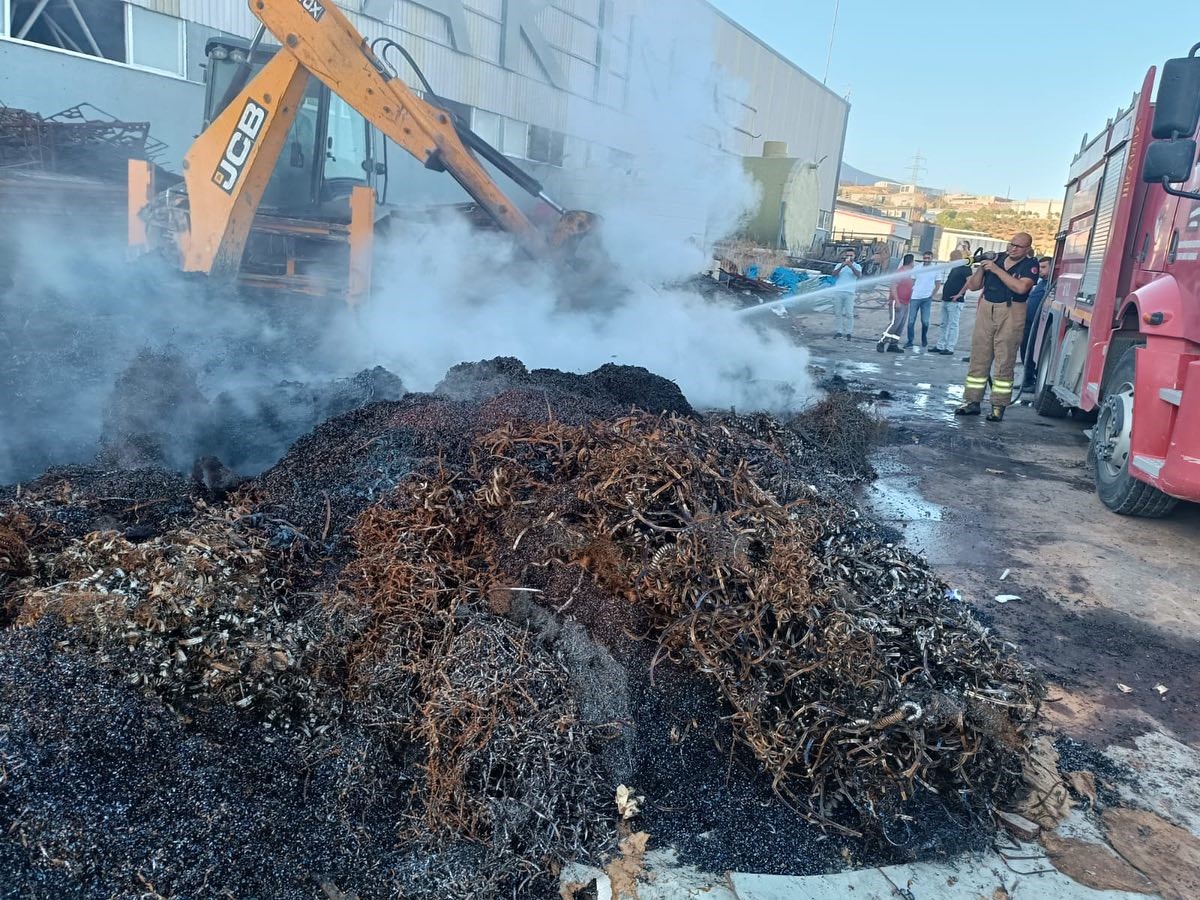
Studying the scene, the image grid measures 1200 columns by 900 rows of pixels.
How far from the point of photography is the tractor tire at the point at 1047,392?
9070 mm

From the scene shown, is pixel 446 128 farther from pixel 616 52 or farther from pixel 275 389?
pixel 616 52

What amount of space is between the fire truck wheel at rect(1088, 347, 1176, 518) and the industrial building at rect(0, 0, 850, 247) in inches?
448

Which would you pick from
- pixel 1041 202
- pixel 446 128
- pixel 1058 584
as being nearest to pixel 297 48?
pixel 446 128

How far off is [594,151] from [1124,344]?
1713 centimetres

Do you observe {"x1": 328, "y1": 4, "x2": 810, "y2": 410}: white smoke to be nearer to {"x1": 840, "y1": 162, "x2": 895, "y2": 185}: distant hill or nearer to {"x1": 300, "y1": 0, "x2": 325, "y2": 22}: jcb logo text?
{"x1": 300, "y1": 0, "x2": 325, "y2": 22}: jcb logo text

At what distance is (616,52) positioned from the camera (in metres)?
20.4

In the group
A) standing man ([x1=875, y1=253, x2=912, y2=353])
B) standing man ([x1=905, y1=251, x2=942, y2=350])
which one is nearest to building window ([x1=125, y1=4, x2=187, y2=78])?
standing man ([x1=875, y1=253, x2=912, y2=353])

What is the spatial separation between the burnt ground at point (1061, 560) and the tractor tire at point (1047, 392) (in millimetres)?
489

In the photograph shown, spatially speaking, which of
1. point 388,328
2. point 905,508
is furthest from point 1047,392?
point 388,328

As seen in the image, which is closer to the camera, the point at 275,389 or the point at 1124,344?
the point at 275,389

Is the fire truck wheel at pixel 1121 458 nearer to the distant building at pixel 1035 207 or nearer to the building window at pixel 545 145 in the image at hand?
the building window at pixel 545 145

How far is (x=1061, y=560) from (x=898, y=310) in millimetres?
11420

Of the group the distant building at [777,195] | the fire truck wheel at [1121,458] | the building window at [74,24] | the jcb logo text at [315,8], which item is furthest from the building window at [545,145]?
the fire truck wheel at [1121,458]

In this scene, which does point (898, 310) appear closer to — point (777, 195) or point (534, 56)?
point (777, 195)
